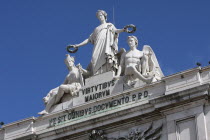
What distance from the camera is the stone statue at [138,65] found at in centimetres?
2653

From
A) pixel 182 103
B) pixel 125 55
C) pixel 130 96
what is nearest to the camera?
pixel 182 103

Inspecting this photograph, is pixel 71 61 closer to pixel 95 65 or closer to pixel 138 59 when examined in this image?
pixel 95 65

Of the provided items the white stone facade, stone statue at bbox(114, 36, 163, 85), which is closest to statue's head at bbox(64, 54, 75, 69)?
the white stone facade

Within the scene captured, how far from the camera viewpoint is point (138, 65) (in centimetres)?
2714

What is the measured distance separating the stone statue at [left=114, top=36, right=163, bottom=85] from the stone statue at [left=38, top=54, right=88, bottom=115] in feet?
6.14

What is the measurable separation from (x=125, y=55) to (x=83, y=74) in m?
2.19

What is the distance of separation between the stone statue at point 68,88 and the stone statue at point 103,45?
1.94 ft

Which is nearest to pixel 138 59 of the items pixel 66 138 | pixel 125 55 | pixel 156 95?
pixel 125 55

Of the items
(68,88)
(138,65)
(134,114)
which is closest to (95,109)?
(134,114)

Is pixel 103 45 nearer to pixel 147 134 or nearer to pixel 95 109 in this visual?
pixel 95 109

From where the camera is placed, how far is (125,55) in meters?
27.8

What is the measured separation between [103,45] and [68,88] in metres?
2.55

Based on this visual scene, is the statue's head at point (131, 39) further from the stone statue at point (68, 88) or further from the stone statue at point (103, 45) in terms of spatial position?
the stone statue at point (68, 88)

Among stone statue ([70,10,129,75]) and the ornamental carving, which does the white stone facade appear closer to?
the ornamental carving
